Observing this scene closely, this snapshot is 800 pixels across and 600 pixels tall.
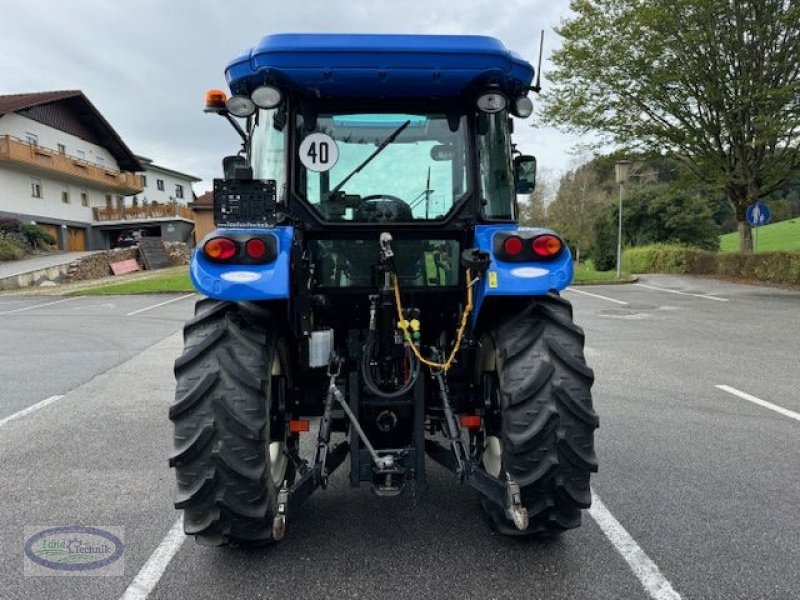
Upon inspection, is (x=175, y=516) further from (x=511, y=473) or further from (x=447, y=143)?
(x=447, y=143)

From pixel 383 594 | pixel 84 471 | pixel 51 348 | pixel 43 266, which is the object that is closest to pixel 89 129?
pixel 43 266

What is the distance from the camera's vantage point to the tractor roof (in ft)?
8.27

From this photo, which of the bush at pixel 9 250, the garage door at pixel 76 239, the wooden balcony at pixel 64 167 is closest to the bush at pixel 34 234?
the bush at pixel 9 250

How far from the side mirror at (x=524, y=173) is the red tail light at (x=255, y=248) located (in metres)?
1.70

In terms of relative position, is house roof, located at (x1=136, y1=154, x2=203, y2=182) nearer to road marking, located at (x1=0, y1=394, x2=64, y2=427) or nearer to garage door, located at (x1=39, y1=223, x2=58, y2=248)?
garage door, located at (x1=39, y1=223, x2=58, y2=248)

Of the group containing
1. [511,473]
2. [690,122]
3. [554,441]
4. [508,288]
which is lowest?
[511,473]

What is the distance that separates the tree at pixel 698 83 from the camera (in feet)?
50.2

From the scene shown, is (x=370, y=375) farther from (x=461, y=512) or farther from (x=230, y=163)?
(x=230, y=163)

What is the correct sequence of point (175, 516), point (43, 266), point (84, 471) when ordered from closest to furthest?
1. point (175, 516)
2. point (84, 471)
3. point (43, 266)

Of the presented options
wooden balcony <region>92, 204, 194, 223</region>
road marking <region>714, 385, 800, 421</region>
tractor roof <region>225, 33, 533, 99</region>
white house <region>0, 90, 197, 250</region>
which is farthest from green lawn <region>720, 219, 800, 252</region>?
white house <region>0, 90, 197, 250</region>

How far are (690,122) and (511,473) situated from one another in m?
18.4

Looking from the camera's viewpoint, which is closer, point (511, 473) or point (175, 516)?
point (511, 473)

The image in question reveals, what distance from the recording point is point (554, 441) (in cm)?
248

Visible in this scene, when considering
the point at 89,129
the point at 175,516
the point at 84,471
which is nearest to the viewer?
the point at 175,516
